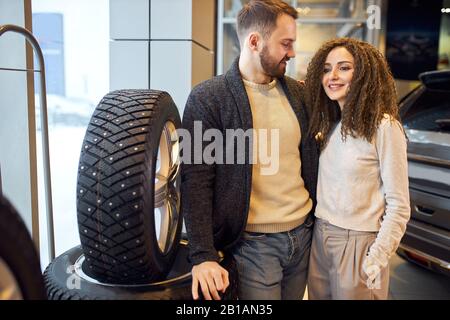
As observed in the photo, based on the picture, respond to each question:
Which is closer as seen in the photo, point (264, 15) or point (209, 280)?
point (209, 280)

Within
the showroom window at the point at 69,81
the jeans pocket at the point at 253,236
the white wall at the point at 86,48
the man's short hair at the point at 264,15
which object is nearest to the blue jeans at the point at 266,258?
the jeans pocket at the point at 253,236

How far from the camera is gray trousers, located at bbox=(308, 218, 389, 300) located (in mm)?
1379

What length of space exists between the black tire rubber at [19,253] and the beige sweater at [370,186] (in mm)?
960

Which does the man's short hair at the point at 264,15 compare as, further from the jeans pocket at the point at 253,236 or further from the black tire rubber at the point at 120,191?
the jeans pocket at the point at 253,236

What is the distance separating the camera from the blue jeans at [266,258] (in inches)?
57.9

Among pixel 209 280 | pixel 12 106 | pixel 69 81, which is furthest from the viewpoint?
pixel 69 81

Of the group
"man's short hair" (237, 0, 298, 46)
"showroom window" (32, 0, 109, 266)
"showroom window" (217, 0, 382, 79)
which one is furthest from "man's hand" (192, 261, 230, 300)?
"showroom window" (217, 0, 382, 79)

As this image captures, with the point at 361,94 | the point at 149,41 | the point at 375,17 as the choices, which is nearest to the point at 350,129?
the point at 361,94

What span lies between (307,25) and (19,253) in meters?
6.39

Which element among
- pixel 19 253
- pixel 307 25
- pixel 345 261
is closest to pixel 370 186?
pixel 345 261

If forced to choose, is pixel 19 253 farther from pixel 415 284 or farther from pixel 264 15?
pixel 415 284

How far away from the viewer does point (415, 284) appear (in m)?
2.93
